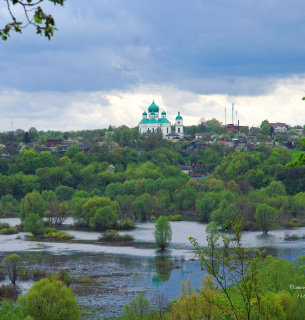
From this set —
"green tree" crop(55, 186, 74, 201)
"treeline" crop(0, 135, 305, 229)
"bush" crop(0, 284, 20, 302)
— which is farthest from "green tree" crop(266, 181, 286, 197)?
"bush" crop(0, 284, 20, 302)

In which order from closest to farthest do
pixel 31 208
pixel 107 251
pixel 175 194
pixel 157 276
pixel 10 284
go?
pixel 10 284 → pixel 157 276 → pixel 107 251 → pixel 31 208 → pixel 175 194

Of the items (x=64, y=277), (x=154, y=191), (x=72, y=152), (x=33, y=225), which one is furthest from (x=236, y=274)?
(x=72, y=152)

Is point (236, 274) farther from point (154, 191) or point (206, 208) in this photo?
point (154, 191)

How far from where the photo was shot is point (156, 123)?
144m

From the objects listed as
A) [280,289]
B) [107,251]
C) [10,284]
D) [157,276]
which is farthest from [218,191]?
[280,289]

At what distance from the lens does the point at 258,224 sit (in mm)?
55781

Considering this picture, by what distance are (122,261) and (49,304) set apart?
1687 centimetres

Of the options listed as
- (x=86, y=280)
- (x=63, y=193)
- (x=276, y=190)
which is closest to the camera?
(x=86, y=280)

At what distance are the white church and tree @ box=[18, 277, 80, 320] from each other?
4501 inches

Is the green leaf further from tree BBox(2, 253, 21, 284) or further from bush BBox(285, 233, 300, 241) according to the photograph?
bush BBox(285, 233, 300, 241)

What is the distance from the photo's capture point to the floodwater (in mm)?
31547

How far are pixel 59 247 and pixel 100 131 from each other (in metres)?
122

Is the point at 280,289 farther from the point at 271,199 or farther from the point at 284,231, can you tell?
the point at 271,199

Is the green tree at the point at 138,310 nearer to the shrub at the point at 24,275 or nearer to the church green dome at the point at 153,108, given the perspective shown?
the shrub at the point at 24,275
